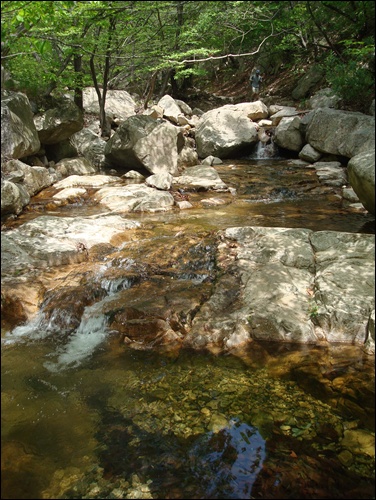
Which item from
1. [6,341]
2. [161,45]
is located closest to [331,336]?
[6,341]

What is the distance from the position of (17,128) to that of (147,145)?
4.14 metres

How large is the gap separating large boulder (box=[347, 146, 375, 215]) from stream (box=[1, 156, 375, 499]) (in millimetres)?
2715

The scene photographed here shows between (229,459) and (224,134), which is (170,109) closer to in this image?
(224,134)

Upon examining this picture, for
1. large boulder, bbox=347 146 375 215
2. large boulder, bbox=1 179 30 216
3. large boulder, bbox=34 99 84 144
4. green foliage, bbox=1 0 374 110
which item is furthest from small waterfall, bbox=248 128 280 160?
large boulder, bbox=1 179 30 216

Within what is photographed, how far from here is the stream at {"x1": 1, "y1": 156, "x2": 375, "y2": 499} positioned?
294 cm

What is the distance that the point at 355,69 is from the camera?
11.0 m

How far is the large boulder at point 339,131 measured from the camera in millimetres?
12016

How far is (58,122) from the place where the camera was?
12.9 metres

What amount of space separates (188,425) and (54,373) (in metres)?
1.73

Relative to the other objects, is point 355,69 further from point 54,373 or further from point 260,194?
point 54,373

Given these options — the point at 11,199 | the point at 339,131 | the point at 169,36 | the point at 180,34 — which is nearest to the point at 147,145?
the point at 180,34

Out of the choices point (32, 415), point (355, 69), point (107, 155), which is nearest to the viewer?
point (32, 415)

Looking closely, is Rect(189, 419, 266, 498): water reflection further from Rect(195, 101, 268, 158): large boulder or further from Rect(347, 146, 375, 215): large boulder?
Rect(195, 101, 268, 158): large boulder

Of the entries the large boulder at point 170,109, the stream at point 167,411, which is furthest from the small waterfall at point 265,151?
the stream at point 167,411
